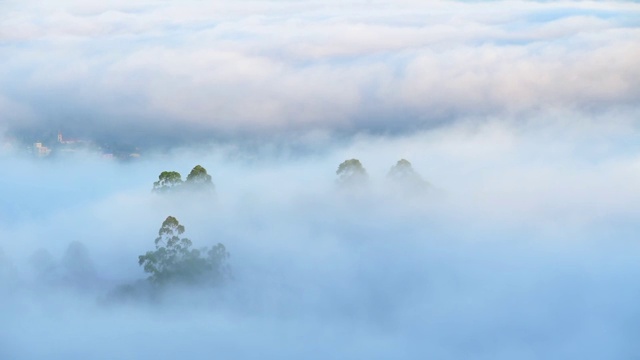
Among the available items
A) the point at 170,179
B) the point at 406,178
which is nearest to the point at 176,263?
the point at 170,179

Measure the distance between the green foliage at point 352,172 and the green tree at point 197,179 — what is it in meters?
13.0

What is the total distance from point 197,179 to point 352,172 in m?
15.1

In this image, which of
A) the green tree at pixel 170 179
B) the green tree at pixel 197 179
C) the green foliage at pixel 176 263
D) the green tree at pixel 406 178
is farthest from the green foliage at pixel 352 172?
the green foliage at pixel 176 263

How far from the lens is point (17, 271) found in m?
69.7

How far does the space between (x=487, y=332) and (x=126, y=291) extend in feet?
73.4

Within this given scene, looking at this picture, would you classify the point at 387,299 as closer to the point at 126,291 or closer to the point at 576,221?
the point at 126,291

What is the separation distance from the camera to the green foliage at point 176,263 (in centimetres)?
6309

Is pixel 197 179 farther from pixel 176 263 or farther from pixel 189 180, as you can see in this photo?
pixel 176 263

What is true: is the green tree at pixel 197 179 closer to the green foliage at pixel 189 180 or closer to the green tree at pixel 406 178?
the green foliage at pixel 189 180

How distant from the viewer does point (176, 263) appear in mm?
63125

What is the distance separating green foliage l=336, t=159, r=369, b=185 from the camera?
→ 83.0m

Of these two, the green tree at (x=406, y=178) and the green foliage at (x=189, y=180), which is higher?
the green tree at (x=406, y=178)

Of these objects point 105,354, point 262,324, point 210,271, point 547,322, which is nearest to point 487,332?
point 547,322

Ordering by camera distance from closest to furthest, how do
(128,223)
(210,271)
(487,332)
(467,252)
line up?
(487,332) < (210,271) < (467,252) < (128,223)
